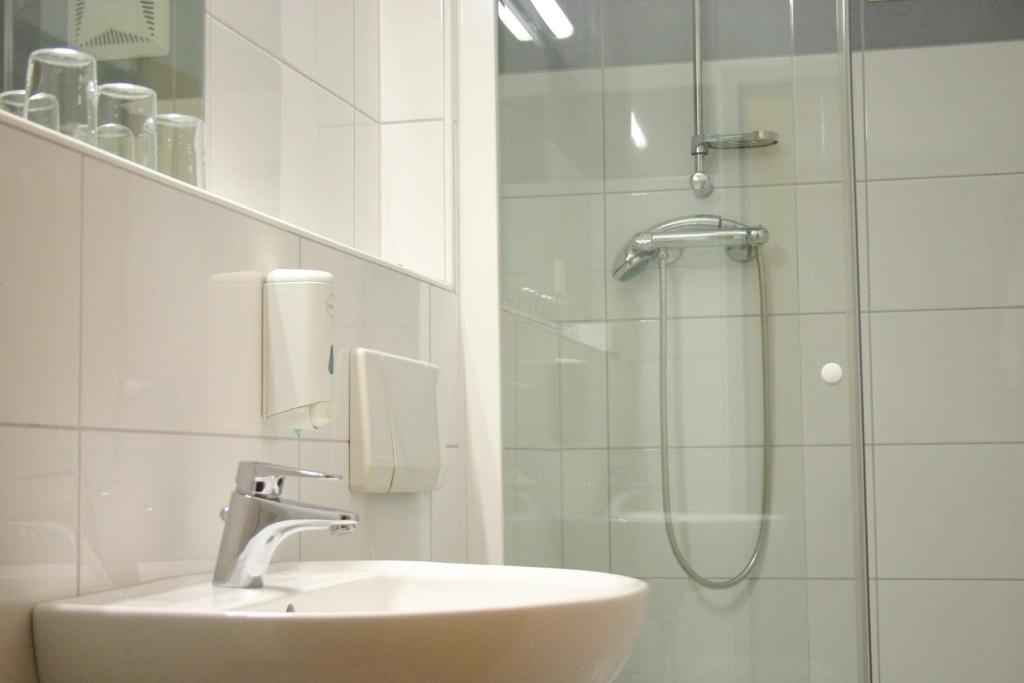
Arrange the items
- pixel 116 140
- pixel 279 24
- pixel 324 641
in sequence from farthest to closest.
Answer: pixel 279 24 → pixel 116 140 → pixel 324 641

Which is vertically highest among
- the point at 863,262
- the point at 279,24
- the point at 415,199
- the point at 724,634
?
the point at 279,24

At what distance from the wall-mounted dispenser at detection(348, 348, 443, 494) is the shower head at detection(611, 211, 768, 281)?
397 millimetres

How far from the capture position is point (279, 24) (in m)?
1.94

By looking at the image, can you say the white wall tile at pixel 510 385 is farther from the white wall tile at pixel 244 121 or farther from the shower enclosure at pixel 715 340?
the white wall tile at pixel 244 121

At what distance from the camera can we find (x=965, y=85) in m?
2.12

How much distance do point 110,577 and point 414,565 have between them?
40 centimetres

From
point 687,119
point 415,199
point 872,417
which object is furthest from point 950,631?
point 415,199

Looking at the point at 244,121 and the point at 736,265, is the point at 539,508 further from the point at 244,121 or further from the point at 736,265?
the point at 244,121

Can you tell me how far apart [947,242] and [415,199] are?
960 mm

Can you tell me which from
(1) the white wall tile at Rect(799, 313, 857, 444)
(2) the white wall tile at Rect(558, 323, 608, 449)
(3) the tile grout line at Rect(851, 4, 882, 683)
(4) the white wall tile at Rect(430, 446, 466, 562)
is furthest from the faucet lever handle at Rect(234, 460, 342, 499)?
(3) the tile grout line at Rect(851, 4, 882, 683)

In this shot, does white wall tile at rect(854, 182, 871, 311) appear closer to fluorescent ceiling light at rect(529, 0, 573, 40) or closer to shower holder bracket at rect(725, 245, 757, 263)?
shower holder bracket at rect(725, 245, 757, 263)

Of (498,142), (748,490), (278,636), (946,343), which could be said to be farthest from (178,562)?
(946,343)

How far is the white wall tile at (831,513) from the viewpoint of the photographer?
2068mm

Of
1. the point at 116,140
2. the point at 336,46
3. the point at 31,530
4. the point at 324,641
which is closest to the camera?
the point at 324,641
